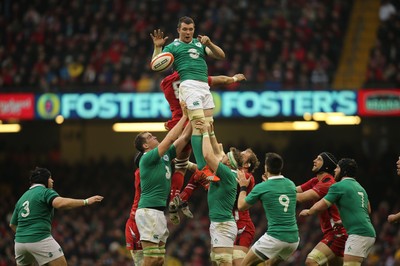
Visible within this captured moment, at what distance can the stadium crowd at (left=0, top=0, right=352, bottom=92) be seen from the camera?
25922mm

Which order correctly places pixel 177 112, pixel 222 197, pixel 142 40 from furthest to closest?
pixel 142 40
pixel 177 112
pixel 222 197

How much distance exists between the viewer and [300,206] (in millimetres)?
24891

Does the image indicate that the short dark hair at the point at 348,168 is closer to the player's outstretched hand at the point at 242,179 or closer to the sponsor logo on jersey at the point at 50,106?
the player's outstretched hand at the point at 242,179

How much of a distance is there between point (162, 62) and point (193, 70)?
20.8 inches

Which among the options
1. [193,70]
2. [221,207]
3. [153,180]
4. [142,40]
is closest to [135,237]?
[153,180]

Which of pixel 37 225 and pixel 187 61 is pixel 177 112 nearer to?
pixel 187 61

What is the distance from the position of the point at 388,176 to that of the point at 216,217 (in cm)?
1516

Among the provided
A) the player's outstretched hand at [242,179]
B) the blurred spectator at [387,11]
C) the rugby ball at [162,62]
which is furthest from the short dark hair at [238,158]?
the blurred spectator at [387,11]

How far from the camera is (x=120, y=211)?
26.5 metres

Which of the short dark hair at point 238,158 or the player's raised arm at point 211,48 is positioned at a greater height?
the player's raised arm at point 211,48

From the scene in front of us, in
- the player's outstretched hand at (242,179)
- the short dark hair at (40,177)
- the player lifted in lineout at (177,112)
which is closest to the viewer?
the player's outstretched hand at (242,179)

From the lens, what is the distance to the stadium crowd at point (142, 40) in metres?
25.9

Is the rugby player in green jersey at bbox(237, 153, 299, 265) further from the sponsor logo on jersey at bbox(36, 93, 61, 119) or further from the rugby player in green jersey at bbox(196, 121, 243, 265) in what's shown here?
the sponsor logo on jersey at bbox(36, 93, 61, 119)

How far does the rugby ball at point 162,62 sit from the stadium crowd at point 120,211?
10.5m
